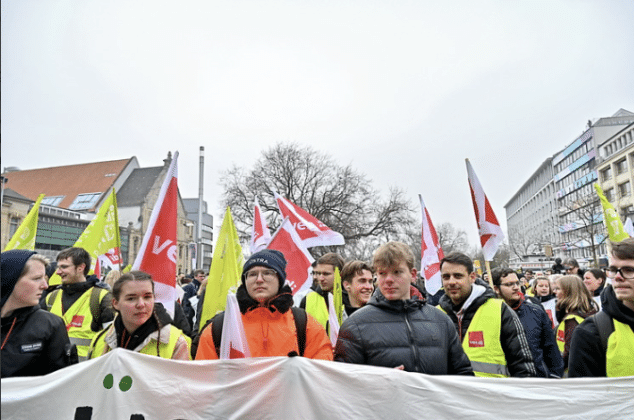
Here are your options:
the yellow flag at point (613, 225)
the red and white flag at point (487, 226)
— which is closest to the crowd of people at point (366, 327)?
the red and white flag at point (487, 226)

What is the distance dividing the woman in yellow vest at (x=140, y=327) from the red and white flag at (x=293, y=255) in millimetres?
2529

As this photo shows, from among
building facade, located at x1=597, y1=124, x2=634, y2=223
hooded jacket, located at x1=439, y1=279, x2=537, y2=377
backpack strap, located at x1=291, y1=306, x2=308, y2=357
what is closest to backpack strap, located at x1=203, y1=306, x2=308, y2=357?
backpack strap, located at x1=291, y1=306, x2=308, y2=357

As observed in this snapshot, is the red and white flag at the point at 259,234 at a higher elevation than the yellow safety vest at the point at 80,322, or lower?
higher

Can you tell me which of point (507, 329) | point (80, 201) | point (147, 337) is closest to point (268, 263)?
point (147, 337)

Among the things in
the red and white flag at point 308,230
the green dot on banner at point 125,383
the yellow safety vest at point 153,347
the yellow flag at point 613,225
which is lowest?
the green dot on banner at point 125,383

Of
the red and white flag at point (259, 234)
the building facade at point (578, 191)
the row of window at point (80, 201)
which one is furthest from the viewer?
the row of window at point (80, 201)

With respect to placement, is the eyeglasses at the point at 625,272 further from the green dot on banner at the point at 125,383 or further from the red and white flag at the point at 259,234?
the red and white flag at the point at 259,234

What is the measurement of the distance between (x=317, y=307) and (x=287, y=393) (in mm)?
2411

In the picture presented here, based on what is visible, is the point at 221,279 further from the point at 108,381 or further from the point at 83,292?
the point at 108,381

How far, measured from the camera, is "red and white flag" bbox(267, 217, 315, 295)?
542 centimetres

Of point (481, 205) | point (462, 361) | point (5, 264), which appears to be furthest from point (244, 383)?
point (481, 205)

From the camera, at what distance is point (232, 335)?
8.11 ft

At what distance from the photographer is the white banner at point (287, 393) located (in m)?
2.29

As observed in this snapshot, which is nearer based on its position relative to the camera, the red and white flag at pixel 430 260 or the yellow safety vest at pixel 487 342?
the yellow safety vest at pixel 487 342
